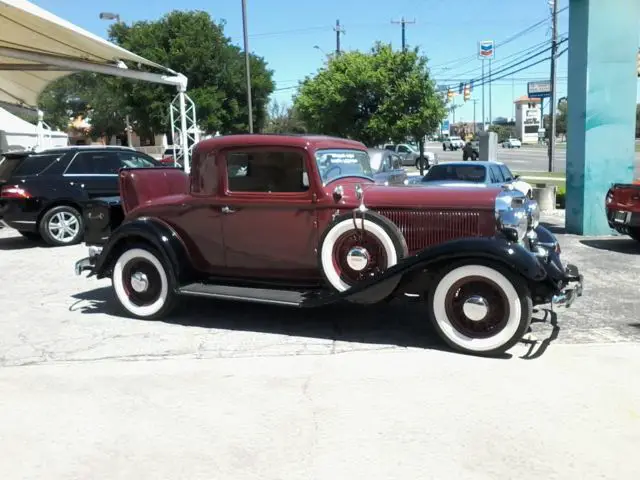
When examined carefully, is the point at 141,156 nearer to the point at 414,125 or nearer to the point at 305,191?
the point at 305,191

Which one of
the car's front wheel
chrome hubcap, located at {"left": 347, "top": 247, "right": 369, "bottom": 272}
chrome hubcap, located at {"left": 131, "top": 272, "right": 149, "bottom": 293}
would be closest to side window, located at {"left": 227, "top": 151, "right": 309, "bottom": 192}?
chrome hubcap, located at {"left": 347, "top": 247, "right": 369, "bottom": 272}

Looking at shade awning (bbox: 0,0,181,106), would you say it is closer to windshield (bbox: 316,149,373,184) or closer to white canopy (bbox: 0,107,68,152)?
white canopy (bbox: 0,107,68,152)

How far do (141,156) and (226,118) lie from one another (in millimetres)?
24582

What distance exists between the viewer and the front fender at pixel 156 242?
588cm

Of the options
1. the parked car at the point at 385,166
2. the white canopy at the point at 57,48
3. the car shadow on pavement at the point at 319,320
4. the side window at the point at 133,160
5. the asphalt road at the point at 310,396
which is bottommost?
the asphalt road at the point at 310,396

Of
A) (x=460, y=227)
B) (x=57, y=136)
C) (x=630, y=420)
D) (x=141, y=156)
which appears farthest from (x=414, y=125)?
(x=630, y=420)

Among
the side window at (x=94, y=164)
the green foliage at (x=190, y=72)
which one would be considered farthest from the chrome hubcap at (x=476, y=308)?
the green foliage at (x=190, y=72)

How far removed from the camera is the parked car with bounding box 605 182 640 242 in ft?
29.4

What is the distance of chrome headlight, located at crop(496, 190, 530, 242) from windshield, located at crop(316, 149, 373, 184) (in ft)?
4.90

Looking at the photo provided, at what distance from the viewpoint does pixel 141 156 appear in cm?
1223

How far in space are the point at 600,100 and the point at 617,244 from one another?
2563 mm

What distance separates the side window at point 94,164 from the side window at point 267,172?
→ 654 cm

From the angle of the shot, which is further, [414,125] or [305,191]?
[414,125]

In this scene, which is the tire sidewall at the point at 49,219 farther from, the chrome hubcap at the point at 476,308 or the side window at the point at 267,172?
the chrome hubcap at the point at 476,308
